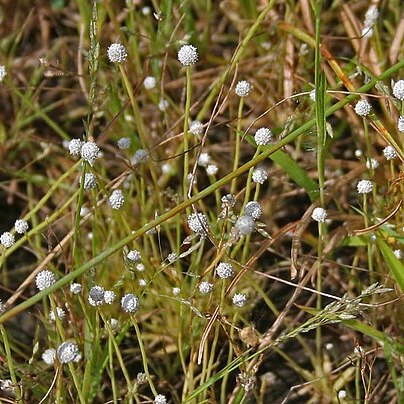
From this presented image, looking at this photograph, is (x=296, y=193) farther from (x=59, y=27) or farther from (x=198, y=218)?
(x=59, y=27)

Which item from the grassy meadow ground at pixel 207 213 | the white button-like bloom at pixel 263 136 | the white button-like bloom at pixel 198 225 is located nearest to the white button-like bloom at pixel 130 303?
the grassy meadow ground at pixel 207 213

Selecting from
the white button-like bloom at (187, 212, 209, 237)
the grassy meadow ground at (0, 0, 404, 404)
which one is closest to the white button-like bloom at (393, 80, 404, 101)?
the grassy meadow ground at (0, 0, 404, 404)

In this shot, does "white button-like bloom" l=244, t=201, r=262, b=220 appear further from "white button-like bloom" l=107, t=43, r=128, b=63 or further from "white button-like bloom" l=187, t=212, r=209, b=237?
"white button-like bloom" l=107, t=43, r=128, b=63

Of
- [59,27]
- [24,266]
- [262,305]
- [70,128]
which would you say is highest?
[59,27]

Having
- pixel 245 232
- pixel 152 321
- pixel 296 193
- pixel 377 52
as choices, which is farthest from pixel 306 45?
pixel 245 232

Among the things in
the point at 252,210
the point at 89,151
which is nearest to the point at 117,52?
the point at 89,151

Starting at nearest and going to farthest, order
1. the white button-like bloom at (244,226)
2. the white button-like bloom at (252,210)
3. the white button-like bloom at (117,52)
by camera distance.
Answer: the white button-like bloom at (244,226) < the white button-like bloom at (252,210) < the white button-like bloom at (117,52)

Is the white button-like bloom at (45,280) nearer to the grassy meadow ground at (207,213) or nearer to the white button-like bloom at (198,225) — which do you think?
the grassy meadow ground at (207,213)

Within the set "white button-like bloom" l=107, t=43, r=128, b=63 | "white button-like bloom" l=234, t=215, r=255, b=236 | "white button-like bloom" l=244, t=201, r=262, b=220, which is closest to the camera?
"white button-like bloom" l=234, t=215, r=255, b=236

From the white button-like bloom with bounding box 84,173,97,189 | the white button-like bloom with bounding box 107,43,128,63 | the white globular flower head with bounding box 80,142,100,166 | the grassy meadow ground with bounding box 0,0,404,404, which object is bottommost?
the grassy meadow ground with bounding box 0,0,404,404
